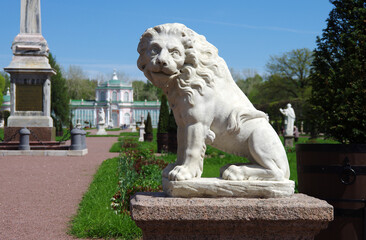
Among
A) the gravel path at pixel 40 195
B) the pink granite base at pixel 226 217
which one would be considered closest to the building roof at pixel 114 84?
the gravel path at pixel 40 195

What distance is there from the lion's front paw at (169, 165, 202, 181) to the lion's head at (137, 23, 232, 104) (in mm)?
543

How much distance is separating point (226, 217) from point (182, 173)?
423 mm

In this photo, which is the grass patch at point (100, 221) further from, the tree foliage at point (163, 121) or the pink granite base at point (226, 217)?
the tree foliage at point (163, 121)

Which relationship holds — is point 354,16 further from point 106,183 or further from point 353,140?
point 106,183

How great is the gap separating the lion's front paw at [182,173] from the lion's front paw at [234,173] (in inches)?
7.7

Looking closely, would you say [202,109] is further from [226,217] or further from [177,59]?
[226,217]

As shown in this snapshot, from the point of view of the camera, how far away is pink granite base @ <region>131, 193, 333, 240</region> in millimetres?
2551

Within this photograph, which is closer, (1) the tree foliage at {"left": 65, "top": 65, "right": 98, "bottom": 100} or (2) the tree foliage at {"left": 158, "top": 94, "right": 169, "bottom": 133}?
(2) the tree foliage at {"left": 158, "top": 94, "right": 169, "bottom": 133}

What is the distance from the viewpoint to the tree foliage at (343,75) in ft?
15.3

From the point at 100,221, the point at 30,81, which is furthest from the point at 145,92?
the point at 100,221

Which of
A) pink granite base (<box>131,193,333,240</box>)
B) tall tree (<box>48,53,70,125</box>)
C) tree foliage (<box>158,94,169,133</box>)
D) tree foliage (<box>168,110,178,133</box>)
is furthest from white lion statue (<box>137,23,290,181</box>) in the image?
tall tree (<box>48,53,70,125</box>)

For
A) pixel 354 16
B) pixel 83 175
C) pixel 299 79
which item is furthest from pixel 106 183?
pixel 299 79

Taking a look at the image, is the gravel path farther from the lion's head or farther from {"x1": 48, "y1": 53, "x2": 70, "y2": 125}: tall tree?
{"x1": 48, "y1": 53, "x2": 70, "y2": 125}: tall tree

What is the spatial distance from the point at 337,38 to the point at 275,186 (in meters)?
3.15
